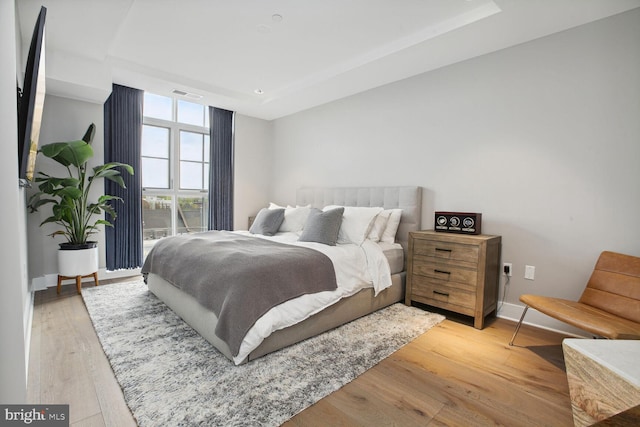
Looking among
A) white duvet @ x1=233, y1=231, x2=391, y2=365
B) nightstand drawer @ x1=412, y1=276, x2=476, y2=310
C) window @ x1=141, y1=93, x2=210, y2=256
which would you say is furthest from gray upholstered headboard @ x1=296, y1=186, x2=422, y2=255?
window @ x1=141, y1=93, x2=210, y2=256

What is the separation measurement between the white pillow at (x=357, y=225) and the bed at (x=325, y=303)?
124 mm

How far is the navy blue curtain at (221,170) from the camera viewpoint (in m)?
4.98

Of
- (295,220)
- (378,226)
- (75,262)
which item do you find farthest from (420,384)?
(75,262)

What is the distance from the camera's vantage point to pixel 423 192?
11.6 feet

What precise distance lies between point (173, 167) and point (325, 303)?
11.6 feet

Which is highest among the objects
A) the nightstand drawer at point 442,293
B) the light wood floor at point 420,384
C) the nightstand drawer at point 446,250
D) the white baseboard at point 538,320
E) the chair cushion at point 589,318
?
the nightstand drawer at point 446,250

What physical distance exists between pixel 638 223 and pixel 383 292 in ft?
6.65

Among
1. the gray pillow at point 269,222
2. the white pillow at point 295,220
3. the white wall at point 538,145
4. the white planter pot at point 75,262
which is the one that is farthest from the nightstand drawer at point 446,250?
the white planter pot at point 75,262

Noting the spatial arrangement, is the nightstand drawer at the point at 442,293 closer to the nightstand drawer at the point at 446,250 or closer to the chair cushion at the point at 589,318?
the nightstand drawer at the point at 446,250

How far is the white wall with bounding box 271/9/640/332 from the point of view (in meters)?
2.36

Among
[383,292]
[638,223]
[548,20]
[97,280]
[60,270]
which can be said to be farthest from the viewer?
[97,280]

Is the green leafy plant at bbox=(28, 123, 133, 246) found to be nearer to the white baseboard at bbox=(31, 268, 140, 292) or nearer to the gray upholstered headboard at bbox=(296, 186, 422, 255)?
the white baseboard at bbox=(31, 268, 140, 292)

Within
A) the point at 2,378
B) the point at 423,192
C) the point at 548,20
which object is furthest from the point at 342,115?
the point at 2,378

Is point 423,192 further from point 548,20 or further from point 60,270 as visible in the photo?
point 60,270
